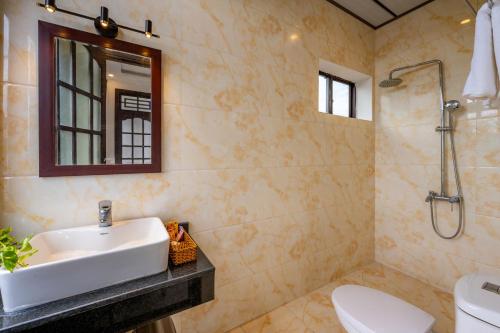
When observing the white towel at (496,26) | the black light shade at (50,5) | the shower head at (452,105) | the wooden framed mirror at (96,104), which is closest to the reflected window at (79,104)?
the wooden framed mirror at (96,104)

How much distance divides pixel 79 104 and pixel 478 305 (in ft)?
6.14

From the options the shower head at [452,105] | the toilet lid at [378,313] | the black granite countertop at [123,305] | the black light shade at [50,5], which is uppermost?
the black light shade at [50,5]

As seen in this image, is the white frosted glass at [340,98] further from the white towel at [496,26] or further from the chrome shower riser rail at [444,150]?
the white towel at [496,26]

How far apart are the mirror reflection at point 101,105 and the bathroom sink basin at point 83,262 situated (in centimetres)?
33

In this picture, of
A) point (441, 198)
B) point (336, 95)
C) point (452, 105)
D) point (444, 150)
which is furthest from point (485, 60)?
point (336, 95)

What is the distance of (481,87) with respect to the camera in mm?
1185

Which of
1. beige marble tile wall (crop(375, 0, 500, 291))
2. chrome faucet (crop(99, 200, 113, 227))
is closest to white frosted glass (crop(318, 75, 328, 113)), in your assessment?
beige marble tile wall (crop(375, 0, 500, 291))

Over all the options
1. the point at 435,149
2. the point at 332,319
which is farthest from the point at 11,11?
the point at 435,149

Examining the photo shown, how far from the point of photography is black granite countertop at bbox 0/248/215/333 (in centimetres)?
67

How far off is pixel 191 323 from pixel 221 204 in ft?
2.45

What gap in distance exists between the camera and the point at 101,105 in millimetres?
1104

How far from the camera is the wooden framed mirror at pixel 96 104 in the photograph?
99 centimetres

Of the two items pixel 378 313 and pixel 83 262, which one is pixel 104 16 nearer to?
pixel 83 262

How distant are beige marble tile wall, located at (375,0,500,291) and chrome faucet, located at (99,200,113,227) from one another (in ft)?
7.88
